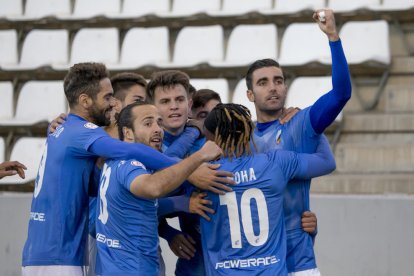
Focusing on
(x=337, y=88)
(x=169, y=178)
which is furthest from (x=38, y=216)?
(x=337, y=88)

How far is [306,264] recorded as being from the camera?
16.0ft

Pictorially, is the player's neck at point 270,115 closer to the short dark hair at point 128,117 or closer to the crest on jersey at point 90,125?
the short dark hair at point 128,117

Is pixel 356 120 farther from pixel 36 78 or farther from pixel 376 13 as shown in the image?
pixel 36 78

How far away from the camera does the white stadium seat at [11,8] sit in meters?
12.2

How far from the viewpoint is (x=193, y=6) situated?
11305mm

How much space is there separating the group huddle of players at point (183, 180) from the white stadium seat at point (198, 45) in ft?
16.8

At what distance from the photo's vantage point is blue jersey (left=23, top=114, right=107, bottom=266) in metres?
5.02

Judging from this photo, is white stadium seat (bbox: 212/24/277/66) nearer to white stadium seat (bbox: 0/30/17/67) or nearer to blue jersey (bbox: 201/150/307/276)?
white stadium seat (bbox: 0/30/17/67)

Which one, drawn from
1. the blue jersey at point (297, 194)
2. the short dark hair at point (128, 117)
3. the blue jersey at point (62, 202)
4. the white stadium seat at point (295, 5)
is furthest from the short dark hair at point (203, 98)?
the white stadium seat at point (295, 5)

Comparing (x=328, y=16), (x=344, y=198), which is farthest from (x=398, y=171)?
(x=328, y=16)

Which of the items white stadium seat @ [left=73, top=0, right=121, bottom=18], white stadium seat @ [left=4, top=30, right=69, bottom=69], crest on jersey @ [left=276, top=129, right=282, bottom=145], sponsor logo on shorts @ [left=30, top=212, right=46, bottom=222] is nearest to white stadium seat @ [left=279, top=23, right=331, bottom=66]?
white stadium seat @ [left=73, top=0, right=121, bottom=18]

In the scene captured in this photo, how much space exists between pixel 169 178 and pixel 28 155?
6179 mm

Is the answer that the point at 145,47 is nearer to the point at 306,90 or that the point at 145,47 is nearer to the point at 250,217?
the point at 306,90

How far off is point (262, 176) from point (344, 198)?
123 inches
